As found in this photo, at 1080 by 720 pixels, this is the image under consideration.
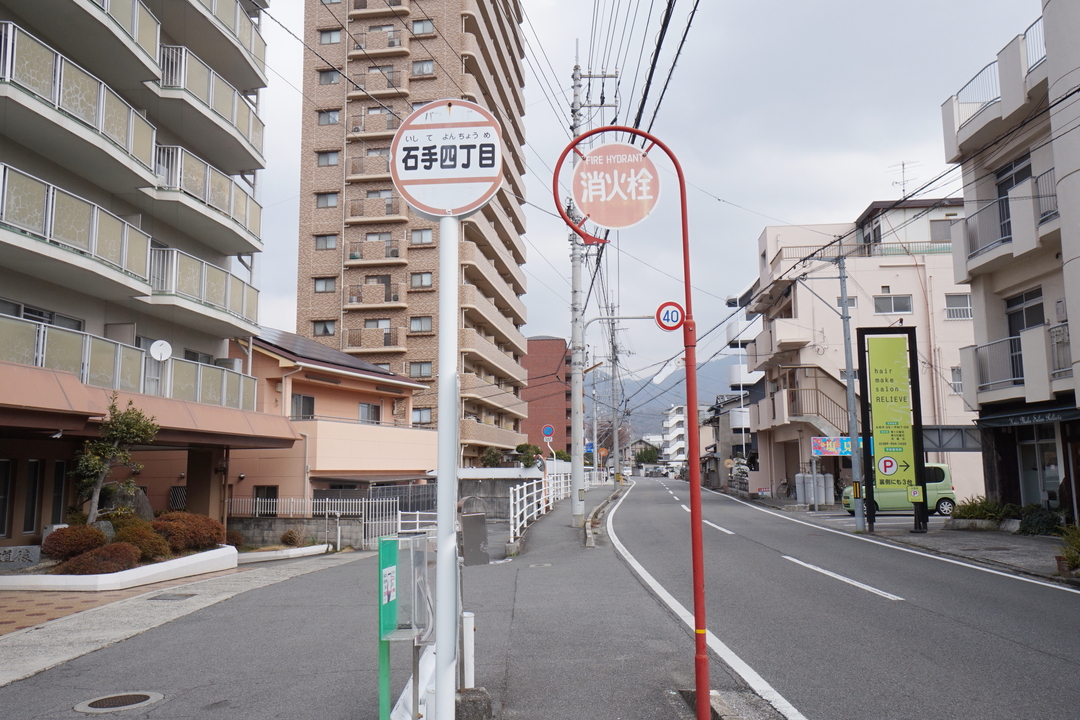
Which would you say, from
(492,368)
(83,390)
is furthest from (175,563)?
(492,368)

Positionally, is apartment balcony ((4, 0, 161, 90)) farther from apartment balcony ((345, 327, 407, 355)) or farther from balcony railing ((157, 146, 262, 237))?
apartment balcony ((345, 327, 407, 355))

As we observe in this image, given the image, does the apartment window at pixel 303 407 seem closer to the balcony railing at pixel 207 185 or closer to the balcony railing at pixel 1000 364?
the balcony railing at pixel 207 185

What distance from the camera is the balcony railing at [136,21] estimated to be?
15.4m

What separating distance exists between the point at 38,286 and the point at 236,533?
28.9 feet

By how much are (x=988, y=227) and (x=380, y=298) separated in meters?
30.0

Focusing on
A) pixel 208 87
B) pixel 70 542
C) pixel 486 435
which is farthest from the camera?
pixel 486 435

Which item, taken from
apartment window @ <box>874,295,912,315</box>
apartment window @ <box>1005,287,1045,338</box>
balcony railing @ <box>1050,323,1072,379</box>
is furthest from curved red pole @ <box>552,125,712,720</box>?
apartment window @ <box>874,295,912,315</box>

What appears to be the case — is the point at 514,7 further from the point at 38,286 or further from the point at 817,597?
the point at 817,597

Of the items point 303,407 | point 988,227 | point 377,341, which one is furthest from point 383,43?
point 988,227

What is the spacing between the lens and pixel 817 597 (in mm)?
9602

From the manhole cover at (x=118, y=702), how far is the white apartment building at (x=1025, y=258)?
675 inches

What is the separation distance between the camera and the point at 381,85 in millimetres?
43688

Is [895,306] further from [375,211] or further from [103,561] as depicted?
[103,561]

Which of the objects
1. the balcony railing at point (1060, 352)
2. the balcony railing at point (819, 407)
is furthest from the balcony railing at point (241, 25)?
the balcony railing at point (819, 407)
